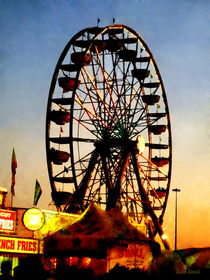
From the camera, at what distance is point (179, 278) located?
38.9 feet

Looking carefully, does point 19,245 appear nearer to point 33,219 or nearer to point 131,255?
point 33,219

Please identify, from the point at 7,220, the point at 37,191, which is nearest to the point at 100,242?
the point at 7,220

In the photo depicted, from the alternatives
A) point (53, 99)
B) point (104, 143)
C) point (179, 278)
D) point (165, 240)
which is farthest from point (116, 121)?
point (179, 278)

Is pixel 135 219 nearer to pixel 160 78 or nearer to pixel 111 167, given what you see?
pixel 111 167

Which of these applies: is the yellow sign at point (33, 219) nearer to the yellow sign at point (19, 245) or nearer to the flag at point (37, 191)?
the yellow sign at point (19, 245)

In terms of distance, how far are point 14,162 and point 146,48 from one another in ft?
46.0

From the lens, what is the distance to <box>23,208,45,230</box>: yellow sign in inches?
748

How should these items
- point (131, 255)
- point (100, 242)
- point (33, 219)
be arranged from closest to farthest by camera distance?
point (100, 242) < point (33, 219) < point (131, 255)

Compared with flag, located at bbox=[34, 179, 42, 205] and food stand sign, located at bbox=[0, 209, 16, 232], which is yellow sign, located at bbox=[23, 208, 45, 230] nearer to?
food stand sign, located at bbox=[0, 209, 16, 232]

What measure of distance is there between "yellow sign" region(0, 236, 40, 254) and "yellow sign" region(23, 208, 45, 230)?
0.55m

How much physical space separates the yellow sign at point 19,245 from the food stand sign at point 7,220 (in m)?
0.50

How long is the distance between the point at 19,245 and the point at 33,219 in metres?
1.41

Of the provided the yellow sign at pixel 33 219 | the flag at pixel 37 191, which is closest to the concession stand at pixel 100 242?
the yellow sign at pixel 33 219

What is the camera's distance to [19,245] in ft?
59.6
